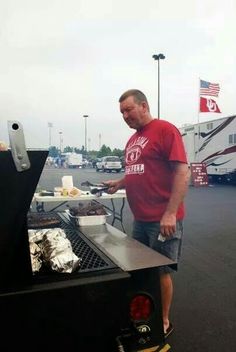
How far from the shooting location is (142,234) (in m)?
2.69

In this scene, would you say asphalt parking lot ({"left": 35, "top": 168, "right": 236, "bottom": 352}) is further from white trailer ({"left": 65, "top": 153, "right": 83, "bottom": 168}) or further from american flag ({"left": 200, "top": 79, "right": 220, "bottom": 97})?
white trailer ({"left": 65, "top": 153, "right": 83, "bottom": 168})

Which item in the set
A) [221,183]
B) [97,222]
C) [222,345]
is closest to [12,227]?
[97,222]

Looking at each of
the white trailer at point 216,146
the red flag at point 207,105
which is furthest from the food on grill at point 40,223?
the red flag at point 207,105

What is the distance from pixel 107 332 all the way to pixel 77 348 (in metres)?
0.13

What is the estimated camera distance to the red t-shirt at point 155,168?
7.92ft

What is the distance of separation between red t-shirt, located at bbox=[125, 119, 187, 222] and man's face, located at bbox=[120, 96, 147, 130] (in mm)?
81

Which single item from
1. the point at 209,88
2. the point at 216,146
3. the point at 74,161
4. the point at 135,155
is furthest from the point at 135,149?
the point at 74,161

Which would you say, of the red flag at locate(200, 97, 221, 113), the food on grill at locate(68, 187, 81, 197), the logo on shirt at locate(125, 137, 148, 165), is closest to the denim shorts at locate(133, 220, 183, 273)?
the logo on shirt at locate(125, 137, 148, 165)

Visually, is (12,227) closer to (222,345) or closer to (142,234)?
(142,234)

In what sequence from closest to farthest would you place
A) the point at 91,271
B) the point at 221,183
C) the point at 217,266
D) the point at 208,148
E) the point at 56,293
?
the point at 56,293
the point at 91,271
the point at 217,266
the point at 208,148
the point at 221,183

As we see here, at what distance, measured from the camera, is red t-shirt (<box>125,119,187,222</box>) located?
7.92 ft

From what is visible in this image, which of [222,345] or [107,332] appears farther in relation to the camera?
[222,345]

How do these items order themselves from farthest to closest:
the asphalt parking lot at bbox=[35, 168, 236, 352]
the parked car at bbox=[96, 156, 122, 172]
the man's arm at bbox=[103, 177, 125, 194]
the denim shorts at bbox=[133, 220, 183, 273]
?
1. the parked car at bbox=[96, 156, 122, 172]
2. the man's arm at bbox=[103, 177, 125, 194]
3. the asphalt parking lot at bbox=[35, 168, 236, 352]
4. the denim shorts at bbox=[133, 220, 183, 273]

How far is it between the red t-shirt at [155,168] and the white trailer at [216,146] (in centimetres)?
1435
